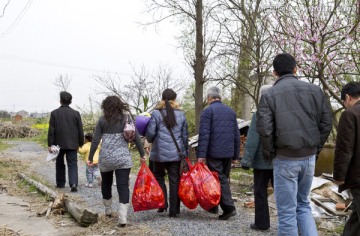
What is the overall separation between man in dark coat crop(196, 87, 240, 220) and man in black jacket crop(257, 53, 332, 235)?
6.09 feet

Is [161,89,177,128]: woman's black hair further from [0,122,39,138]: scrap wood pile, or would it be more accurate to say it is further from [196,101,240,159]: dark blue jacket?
[0,122,39,138]: scrap wood pile

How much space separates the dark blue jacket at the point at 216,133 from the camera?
5892 mm

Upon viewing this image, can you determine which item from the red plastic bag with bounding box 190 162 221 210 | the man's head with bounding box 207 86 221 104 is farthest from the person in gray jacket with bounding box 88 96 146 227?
the man's head with bounding box 207 86 221 104

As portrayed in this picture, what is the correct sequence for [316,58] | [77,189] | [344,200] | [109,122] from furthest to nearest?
[77,189] < [316,58] < [344,200] < [109,122]

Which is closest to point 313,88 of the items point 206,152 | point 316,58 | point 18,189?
point 206,152

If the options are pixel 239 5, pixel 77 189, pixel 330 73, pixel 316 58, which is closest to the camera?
pixel 316 58

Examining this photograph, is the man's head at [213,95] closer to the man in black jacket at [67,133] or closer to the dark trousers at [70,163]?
the man in black jacket at [67,133]

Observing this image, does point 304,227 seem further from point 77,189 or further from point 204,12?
point 204,12

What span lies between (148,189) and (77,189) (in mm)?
3220

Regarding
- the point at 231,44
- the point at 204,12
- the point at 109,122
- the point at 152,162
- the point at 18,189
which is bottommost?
the point at 18,189

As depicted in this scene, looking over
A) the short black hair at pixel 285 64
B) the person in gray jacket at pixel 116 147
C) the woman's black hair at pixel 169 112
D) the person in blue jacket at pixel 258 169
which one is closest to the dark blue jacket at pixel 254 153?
the person in blue jacket at pixel 258 169

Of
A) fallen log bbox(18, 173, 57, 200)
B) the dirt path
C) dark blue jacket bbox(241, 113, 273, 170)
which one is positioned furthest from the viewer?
fallen log bbox(18, 173, 57, 200)

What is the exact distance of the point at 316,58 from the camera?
725cm

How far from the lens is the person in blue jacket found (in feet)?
17.2
